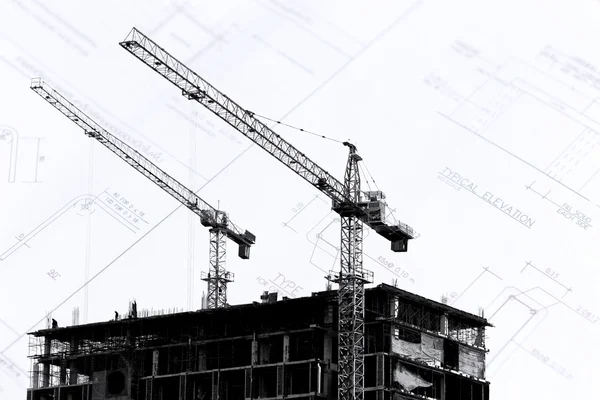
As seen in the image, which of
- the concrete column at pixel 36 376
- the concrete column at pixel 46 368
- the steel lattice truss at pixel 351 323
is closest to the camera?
the steel lattice truss at pixel 351 323

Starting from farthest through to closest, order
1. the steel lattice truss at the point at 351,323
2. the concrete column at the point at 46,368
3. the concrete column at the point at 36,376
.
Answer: the concrete column at the point at 46,368 → the concrete column at the point at 36,376 → the steel lattice truss at the point at 351,323

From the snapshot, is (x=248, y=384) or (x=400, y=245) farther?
(x=400, y=245)

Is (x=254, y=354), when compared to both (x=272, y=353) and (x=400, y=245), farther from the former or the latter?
(x=400, y=245)

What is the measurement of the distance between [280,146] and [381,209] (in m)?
13.9

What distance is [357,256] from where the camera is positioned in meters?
163

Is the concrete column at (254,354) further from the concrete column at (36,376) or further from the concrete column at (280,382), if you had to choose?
the concrete column at (36,376)

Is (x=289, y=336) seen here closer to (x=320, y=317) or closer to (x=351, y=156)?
(x=320, y=317)

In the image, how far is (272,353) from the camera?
6644 inches

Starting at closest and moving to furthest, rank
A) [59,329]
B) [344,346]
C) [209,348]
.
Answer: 1. [344,346]
2. [209,348]
3. [59,329]

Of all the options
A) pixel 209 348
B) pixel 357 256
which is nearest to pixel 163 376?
pixel 209 348

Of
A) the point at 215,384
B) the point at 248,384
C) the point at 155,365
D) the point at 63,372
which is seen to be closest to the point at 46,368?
the point at 63,372

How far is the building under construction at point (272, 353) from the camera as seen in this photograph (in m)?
165

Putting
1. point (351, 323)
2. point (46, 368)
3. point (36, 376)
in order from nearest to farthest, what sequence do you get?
point (351, 323)
point (36, 376)
point (46, 368)

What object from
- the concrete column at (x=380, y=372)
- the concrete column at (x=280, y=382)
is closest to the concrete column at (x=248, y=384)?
the concrete column at (x=280, y=382)
